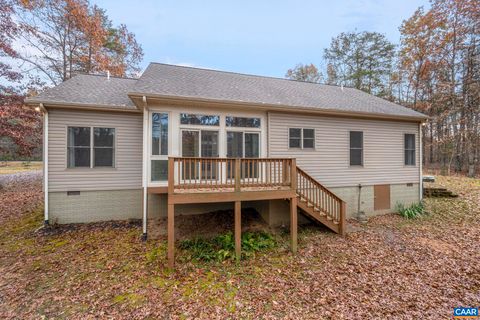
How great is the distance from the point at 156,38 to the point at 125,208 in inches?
662

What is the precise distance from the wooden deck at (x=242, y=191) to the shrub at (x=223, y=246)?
15.6 inches

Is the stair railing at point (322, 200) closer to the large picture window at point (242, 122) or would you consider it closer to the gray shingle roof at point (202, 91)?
the large picture window at point (242, 122)

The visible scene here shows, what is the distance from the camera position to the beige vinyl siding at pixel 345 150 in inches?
291

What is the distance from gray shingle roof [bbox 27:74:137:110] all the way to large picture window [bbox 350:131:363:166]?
8095 mm

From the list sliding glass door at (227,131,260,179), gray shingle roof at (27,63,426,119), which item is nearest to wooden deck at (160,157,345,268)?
sliding glass door at (227,131,260,179)

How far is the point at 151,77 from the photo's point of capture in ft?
23.6

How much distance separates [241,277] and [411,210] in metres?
8.20

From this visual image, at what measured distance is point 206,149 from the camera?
21.5ft

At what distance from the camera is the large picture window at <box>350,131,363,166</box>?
8.37 meters

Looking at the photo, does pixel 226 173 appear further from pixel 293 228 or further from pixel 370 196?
pixel 370 196

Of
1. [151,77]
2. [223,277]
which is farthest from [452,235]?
[151,77]

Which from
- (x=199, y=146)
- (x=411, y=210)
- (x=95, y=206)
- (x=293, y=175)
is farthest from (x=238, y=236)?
(x=411, y=210)

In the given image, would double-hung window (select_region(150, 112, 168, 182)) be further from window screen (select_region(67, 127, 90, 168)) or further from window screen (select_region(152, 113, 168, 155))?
window screen (select_region(67, 127, 90, 168))

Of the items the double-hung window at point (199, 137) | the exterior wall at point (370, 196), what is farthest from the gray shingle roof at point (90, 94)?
the exterior wall at point (370, 196)
